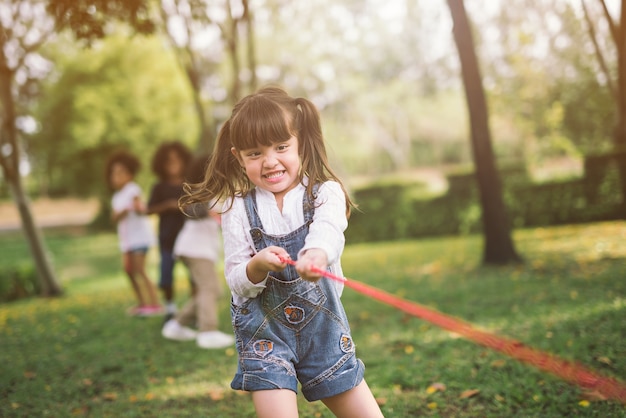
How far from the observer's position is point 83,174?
26.0 metres

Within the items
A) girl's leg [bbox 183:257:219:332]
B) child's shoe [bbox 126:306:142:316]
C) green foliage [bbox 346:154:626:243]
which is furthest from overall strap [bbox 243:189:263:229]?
green foliage [bbox 346:154:626:243]

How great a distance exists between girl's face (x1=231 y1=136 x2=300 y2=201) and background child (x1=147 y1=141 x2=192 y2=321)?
4186mm

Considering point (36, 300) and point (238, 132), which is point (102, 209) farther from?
point (238, 132)

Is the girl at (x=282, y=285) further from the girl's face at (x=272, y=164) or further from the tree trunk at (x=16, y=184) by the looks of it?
the tree trunk at (x=16, y=184)

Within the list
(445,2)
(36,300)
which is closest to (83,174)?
(36,300)

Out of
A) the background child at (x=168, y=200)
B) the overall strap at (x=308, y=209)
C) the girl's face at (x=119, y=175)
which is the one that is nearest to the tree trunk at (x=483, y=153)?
the background child at (x=168, y=200)

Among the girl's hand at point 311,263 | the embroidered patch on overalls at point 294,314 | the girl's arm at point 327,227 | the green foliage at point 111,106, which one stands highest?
the green foliage at point 111,106

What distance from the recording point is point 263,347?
2.36 m

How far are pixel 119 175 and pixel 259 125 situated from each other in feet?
18.7

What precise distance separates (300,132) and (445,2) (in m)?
7.18

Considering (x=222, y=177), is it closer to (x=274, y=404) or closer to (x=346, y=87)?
(x=274, y=404)

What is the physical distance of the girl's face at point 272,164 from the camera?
8.05ft

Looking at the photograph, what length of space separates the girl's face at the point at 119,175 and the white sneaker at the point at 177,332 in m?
2.17

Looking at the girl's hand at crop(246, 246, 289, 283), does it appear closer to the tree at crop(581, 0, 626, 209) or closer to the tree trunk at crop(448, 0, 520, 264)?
the tree trunk at crop(448, 0, 520, 264)
